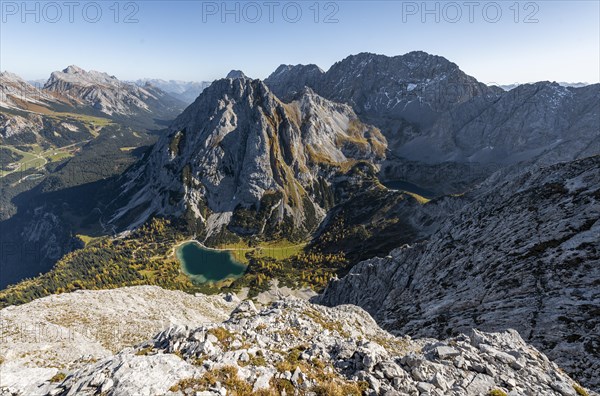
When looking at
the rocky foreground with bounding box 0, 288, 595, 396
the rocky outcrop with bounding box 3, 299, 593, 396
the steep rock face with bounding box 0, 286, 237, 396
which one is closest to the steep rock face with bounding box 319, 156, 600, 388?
the rocky foreground with bounding box 0, 288, 595, 396

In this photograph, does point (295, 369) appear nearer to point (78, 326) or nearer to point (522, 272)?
point (522, 272)

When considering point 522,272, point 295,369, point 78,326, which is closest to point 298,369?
point 295,369

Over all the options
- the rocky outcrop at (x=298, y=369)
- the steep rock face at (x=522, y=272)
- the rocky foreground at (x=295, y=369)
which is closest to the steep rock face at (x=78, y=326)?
the rocky foreground at (x=295, y=369)

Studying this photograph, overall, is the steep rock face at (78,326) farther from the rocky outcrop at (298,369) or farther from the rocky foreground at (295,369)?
the rocky outcrop at (298,369)

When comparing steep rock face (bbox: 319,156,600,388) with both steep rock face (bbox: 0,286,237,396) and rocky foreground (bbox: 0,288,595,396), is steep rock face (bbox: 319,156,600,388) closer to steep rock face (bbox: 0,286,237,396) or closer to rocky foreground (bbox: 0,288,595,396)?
rocky foreground (bbox: 0,288,595,396)

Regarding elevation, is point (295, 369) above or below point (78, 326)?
above
